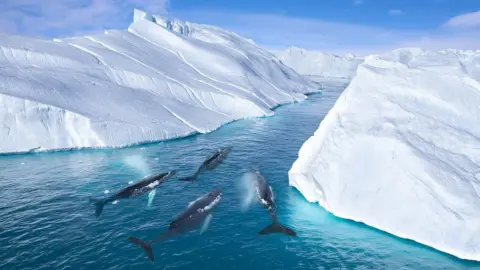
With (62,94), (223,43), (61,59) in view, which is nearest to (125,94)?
(62,94)

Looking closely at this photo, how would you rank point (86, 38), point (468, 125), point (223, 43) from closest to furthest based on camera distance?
point (468, 125) → point (86, 38) → point (223, 43)

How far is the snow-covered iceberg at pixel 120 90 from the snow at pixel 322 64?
3677 inches

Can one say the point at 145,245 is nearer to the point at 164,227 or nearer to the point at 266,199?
the point at 164,227

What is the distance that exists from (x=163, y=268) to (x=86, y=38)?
3881 cm

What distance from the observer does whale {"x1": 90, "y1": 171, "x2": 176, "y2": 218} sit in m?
14.2

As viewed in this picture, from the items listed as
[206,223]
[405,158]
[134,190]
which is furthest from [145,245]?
[405,158]

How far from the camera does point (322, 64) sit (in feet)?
451

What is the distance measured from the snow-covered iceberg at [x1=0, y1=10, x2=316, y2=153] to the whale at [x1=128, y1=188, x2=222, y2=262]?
40.0 feet

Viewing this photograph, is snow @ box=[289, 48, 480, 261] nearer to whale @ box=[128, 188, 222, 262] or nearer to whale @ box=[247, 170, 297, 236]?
whale @ box=[247, 170, 297, 236]

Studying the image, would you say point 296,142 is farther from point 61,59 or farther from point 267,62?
point 267,62

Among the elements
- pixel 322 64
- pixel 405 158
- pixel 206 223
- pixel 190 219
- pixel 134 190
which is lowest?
pixel 206 223

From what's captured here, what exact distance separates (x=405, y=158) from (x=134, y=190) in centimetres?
1220

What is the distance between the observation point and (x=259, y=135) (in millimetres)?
28828

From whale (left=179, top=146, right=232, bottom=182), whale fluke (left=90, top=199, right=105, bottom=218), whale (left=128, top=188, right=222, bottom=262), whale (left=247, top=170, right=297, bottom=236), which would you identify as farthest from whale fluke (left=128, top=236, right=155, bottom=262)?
whale (left=179, top=146, right=232, bottom=182)
